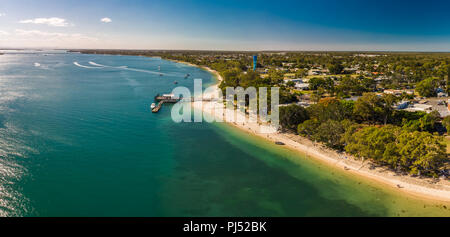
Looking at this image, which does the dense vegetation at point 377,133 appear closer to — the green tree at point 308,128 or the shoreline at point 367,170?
the green tree at point 308,128

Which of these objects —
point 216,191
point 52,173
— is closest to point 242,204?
point 216,191

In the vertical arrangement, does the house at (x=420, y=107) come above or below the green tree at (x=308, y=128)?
above

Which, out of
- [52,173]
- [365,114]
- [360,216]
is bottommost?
[360,216]

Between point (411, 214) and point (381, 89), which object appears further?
point (381, 89)

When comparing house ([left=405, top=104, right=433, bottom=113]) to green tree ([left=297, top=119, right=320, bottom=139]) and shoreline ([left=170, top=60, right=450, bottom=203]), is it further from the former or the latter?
shoreline ([left=170, top=60, right=450, bottom=203])

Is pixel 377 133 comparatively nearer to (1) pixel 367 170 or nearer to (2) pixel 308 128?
(1) pixel 367 170

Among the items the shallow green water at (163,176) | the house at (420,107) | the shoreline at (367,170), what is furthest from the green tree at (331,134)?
the house at (420,107)

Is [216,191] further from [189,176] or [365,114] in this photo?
[365,114]
